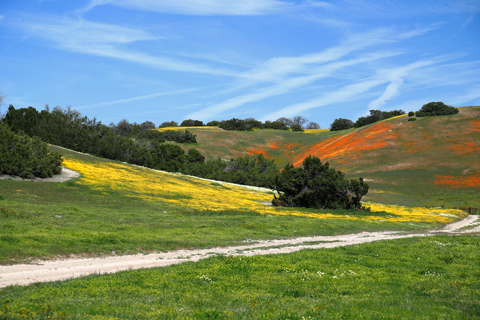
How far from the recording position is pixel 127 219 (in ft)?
95.5

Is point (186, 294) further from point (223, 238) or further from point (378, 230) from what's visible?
point (378, 230)

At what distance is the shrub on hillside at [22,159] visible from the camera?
1660 inches

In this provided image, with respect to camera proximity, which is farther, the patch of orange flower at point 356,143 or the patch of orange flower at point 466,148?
the patch of orange flower at point 356,143

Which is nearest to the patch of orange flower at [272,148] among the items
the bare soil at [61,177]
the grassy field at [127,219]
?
the grassy field at [127,219]

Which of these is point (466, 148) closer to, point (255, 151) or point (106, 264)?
point (255, 151)

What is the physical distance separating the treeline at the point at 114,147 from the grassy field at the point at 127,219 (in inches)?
949

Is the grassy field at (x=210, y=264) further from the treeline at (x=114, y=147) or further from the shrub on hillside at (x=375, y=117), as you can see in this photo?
the shrub on hillside at (x=375, y=117)

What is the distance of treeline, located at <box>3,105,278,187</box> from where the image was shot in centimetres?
7819

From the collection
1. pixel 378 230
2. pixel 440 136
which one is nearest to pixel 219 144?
pixel 440 136

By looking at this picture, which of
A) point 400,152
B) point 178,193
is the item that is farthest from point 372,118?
point 178,193

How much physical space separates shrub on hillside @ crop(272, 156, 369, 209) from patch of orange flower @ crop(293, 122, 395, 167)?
74690 millimetres

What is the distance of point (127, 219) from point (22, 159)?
22.6m

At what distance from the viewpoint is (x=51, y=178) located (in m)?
46.2

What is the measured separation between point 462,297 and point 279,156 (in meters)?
142
